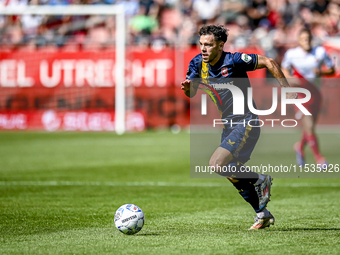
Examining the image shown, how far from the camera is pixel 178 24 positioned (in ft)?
70.2

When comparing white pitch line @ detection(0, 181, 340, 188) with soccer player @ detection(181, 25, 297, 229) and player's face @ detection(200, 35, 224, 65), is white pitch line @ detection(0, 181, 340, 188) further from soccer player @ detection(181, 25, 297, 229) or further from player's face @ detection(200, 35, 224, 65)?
player's face @ detection(200, 35, 224, 65)

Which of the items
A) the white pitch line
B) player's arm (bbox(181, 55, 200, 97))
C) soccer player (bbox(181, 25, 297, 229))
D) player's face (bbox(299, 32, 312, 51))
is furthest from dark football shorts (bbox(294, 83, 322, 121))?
player's arm (bbox(181, 55, 200, 97))

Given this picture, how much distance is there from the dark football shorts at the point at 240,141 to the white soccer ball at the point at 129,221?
3.44 feet

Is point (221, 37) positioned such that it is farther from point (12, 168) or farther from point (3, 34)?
point (3, 34)

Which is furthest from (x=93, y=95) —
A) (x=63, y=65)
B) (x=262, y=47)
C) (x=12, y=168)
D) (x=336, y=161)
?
(x=336, y=161)

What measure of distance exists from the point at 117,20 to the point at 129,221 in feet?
49.0

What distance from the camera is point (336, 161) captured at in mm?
11805

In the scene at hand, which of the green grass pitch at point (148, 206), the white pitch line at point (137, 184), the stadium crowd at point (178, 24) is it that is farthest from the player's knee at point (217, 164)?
the stadium crowd at point (178, 24)

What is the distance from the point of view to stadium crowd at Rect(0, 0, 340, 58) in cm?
2003

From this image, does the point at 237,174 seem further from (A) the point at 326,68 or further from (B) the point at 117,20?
(B) the point at 117,20

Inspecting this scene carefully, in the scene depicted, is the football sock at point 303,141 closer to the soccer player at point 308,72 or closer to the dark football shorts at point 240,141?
the soccer player at point 308,72

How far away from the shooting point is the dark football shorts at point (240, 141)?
560 centimetres

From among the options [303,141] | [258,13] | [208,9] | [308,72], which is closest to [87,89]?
[208,9]

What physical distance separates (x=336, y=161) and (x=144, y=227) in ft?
23.3
